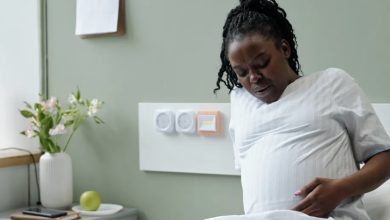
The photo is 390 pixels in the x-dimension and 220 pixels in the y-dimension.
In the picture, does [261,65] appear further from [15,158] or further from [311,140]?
[15,158]

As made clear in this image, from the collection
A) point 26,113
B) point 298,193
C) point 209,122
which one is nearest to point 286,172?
point 298,193

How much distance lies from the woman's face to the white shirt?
26 millimetres

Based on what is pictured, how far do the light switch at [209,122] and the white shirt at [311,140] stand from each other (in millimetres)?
522

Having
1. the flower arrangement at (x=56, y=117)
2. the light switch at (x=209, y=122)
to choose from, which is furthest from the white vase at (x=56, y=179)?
the light switch at (x=209, y=122)

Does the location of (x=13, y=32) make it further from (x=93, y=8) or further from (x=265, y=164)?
(x=265, y=164)

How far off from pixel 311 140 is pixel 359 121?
10 centimetres

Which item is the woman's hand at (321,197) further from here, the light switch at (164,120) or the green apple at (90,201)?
the green apple at (90,201)

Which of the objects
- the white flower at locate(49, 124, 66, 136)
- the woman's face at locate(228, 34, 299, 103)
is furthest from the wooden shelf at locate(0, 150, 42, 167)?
the woman's face at locate(228, 34, 299, 103)

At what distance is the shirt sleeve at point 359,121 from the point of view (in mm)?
1158

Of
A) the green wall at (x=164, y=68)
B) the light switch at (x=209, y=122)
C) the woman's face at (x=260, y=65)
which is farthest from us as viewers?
the light switch at (x=209, y=122)

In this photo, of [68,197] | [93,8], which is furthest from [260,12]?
[68,197]

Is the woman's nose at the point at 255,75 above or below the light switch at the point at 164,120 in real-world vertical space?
above

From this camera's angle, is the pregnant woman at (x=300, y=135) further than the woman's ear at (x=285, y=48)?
No

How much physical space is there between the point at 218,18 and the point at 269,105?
24.0 inches
